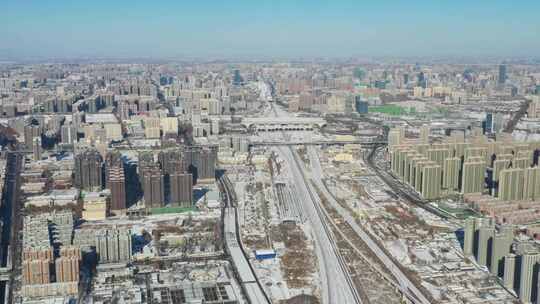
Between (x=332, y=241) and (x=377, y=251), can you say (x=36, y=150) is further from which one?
(x=377, y=251)

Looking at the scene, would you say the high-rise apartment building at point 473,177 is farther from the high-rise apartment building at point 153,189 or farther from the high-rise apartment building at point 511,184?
the high-rise apartment building at point 153,189

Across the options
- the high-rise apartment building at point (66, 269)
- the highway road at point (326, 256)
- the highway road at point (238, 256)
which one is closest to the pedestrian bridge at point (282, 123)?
the highway road at point (326, 256)

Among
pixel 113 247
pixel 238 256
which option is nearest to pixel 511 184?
pixel 238 256

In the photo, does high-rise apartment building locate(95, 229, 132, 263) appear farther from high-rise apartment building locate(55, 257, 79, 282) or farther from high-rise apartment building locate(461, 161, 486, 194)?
high-rise apartment building locate(461, 161, 486, 194)

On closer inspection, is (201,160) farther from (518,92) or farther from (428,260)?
(518,92)

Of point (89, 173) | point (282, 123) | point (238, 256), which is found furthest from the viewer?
point (282, 123)

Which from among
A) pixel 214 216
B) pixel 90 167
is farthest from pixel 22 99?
pixel 214 216
